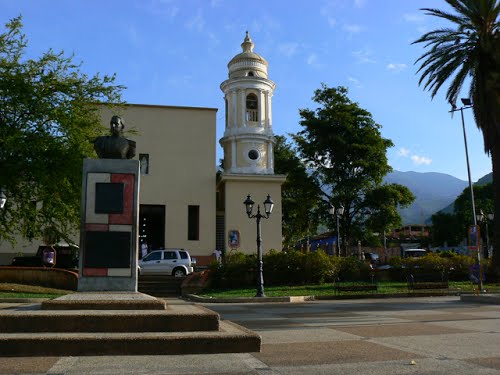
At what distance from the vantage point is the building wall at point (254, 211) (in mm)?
38750

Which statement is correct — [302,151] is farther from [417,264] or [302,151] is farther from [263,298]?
[263,298]

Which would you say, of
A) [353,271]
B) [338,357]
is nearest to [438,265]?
[353,271]

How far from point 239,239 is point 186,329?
3111cm

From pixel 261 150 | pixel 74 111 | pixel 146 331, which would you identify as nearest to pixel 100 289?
pixel 146 331

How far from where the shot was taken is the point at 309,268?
26141 mm

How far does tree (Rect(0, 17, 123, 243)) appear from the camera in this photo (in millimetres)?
19984

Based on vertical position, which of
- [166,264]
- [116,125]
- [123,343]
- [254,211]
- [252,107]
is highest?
[252,107]

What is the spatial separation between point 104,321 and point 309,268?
19607mm

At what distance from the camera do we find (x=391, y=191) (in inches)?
1539

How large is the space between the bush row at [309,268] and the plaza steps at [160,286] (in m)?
1.83

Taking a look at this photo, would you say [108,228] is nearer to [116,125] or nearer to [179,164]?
[116,125]

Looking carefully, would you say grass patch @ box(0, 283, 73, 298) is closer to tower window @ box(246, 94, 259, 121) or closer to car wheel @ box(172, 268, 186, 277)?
car wheel @ box(172, 268, 186, 277)

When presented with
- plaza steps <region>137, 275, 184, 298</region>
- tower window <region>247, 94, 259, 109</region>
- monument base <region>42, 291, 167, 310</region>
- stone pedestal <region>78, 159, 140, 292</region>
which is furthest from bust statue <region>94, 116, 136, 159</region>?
tower window <region>247, 94, 259, 109</region>

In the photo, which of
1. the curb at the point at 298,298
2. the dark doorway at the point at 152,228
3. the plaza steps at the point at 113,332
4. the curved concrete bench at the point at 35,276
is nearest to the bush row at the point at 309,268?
the curb at the point at 298,298
